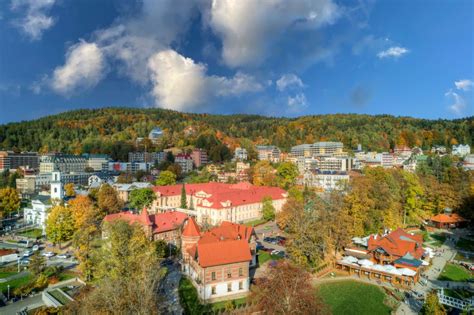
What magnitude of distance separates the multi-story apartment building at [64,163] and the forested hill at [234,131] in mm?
12837

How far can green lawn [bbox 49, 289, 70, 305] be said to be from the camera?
26806 mm

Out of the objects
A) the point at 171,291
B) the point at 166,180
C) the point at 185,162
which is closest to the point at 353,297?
the point at 171,291

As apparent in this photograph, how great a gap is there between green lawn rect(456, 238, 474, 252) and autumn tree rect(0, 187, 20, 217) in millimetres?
69277

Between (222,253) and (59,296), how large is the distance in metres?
13.9

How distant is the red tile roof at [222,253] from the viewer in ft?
92.4

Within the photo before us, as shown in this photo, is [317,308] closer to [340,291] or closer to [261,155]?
[340,291]

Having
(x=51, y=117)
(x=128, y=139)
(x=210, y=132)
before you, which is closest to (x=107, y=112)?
(x=51, y=117)

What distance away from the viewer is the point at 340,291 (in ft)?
96.1

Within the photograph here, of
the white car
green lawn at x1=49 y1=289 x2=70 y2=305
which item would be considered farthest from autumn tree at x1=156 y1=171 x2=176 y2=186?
green lawn at x1=49 y1=289 x2=70 y2=305

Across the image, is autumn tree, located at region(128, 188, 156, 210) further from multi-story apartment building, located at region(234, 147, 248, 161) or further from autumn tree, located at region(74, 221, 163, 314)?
multi-story apartment building, located at region(234, 147, 248, 161)

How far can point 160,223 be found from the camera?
42.0 meters

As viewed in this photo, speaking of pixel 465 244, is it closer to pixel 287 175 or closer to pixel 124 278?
pixel 287 175

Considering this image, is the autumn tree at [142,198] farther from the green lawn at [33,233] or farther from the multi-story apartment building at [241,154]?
the multi-story apartment building at [241,154]

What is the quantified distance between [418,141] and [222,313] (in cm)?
11572
